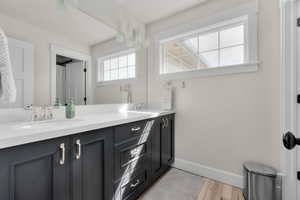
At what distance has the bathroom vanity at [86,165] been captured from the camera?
0.69 metres

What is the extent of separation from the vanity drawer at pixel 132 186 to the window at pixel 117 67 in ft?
4.07

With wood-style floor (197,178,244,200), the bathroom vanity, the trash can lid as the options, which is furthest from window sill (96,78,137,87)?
the trash can lid

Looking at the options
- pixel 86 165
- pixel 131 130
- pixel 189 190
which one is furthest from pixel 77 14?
pixel 189 190

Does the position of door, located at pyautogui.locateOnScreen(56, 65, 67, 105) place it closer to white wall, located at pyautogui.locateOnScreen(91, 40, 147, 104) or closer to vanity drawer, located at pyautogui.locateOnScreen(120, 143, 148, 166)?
white wall, located at pyautogui.locateOnScreen(91, 40, 147, 104)

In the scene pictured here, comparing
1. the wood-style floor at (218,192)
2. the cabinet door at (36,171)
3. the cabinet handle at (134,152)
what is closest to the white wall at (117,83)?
the cabinet handle at (134,152)

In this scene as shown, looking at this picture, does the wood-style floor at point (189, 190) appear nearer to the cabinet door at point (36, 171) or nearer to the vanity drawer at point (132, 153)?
the vanity drawer at point (132, 153)

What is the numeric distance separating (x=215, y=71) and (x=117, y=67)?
4.58 feet

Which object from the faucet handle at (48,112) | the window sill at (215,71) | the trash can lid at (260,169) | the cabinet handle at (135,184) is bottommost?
the cabinet handle at (135,184)

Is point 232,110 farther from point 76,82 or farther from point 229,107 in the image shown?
point 76,82

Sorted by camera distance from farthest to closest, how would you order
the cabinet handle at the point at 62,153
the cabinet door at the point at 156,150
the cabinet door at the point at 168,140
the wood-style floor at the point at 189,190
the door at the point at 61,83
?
the cabinet door at the point at 168,140 → the cabinet door at the point at 156,150 → the wood-style floor at the point at 189,190 → the door at the point at 61,83 → the cabinet handle at the point at 62,153

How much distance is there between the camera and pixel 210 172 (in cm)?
Answer: 186

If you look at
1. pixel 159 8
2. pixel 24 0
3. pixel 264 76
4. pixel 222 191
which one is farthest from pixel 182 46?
pixel 222 191

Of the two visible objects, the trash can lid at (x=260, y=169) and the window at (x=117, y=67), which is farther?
the window at (x=117, y=67)

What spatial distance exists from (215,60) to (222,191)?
1664 mm
